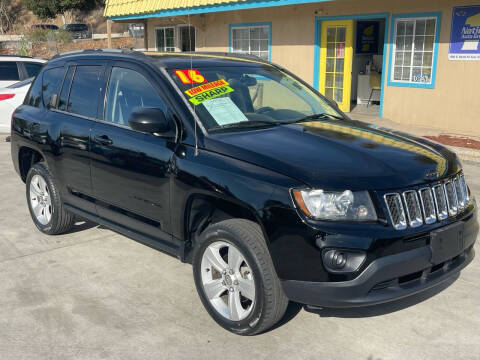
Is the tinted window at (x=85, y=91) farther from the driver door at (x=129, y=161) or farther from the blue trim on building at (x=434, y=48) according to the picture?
the blue trim on building at (x=434, y=48)

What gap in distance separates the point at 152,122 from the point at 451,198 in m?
2.14

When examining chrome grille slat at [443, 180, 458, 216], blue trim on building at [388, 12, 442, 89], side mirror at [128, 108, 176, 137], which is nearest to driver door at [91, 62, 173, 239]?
side mirror at [128, 108, 176, 137]

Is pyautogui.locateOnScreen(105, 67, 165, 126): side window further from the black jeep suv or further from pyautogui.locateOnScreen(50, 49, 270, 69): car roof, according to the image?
pyautogui.locateOnScreen(50, 49, 270, 69): car roof

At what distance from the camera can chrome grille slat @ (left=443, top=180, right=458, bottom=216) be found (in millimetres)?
3542

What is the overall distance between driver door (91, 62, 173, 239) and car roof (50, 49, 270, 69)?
115 mm

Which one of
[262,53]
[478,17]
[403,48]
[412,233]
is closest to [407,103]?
[403,48]

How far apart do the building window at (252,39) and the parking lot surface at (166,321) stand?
37.1 feet

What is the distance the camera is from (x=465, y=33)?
10.7 meters

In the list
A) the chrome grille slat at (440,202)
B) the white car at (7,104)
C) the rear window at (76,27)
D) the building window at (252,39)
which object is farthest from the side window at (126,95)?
the rear window at (76,27)

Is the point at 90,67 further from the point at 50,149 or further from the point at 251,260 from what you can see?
the point at 251,260

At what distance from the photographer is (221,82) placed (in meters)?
4.33

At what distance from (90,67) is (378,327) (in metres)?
3.36

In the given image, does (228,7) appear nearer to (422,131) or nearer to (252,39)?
(252,39)

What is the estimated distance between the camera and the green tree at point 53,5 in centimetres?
5506
